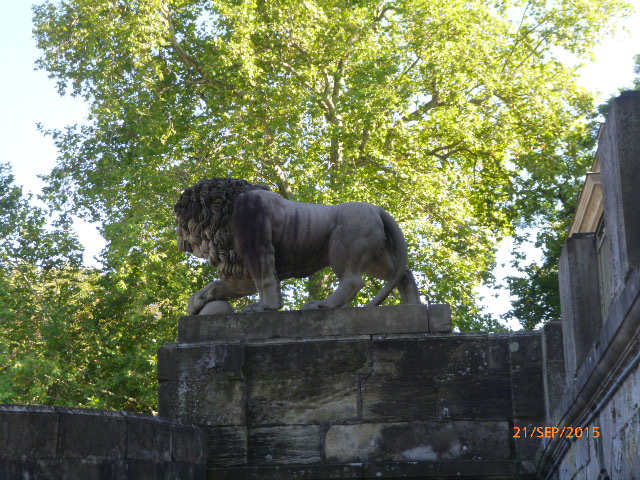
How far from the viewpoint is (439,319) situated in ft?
26.0

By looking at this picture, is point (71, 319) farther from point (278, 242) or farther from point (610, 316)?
point (610, 316)

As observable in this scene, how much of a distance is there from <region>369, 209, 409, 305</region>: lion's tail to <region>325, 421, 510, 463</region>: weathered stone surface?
105 cm

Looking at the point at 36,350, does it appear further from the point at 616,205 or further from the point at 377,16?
the point at 616,205

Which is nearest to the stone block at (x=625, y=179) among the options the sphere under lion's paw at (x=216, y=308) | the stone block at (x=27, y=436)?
the stone block at (x=27, y=436)

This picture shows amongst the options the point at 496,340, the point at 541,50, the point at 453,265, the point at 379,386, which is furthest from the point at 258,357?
the point at 541,50

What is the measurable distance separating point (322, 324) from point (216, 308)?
0.88 meters

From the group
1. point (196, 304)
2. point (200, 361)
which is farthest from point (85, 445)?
point (196, 304)

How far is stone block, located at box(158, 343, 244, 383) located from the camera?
7.91m

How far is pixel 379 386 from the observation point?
7.81 m

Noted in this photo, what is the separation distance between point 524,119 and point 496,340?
14.2 m

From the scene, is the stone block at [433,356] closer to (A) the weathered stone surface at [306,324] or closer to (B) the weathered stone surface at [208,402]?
(A) the weathered stone surface at [306,324]

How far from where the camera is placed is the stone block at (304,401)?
7.81 metres

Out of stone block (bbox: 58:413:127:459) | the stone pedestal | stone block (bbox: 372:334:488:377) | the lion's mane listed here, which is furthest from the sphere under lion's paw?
stone block (bbox: 58:413:127:459)

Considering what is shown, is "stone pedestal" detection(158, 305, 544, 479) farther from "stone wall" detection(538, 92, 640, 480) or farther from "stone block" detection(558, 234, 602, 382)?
"stone block" detection(558, 234, 602, 382)
